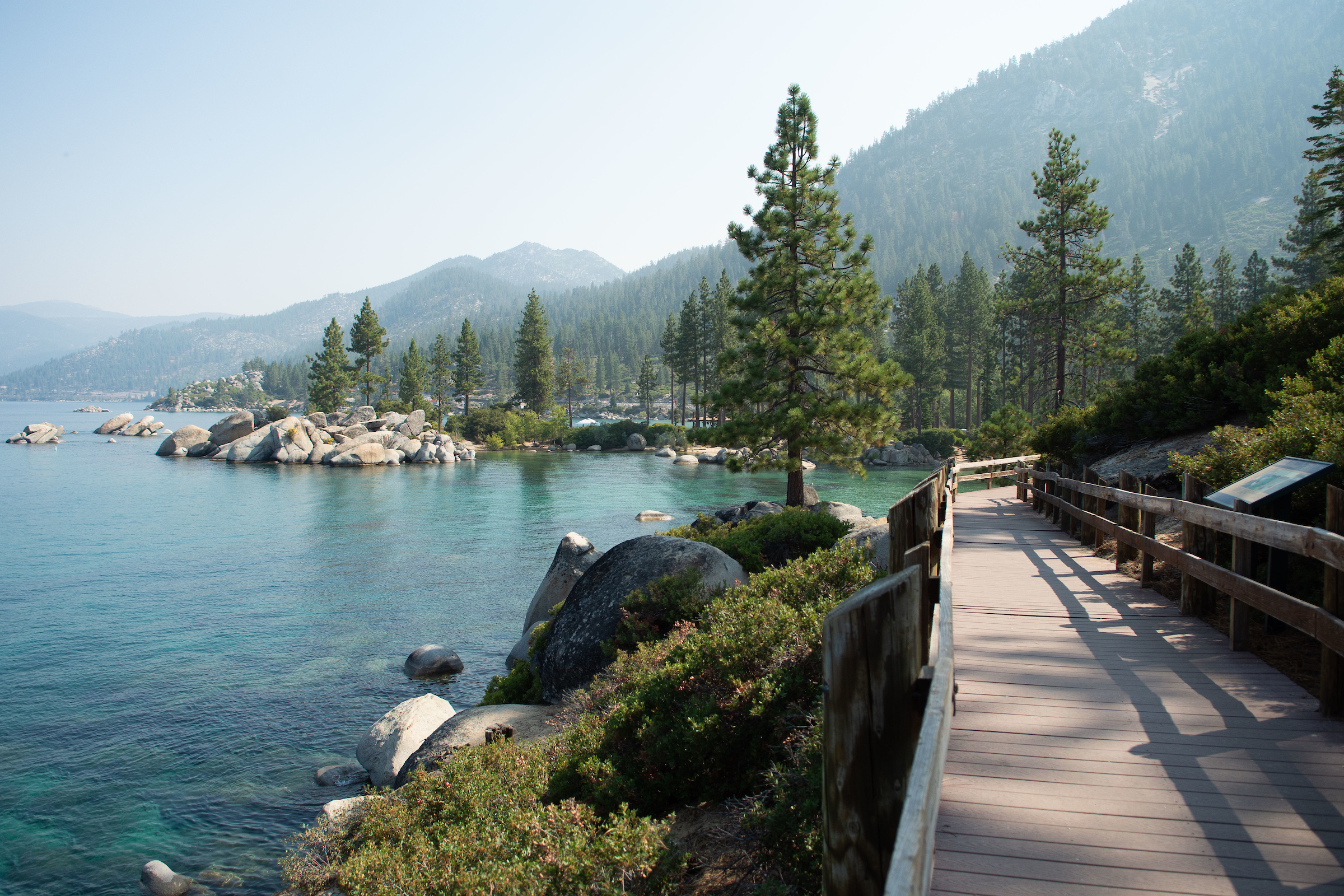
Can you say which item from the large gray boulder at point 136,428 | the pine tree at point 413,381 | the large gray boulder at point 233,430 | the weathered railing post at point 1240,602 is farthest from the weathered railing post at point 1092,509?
the large gray boulder at point 136,428

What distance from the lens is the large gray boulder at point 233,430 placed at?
64.4m

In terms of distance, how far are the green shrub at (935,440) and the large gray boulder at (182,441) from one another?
62.0 meters

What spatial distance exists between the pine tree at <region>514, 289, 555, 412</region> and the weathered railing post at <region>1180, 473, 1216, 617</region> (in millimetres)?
80187

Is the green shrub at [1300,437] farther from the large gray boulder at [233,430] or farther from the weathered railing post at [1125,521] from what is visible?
the large gray boulder at [233,430]

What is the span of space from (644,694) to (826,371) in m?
17.2

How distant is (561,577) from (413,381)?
247ft

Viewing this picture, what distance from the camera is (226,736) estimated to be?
11.5 m

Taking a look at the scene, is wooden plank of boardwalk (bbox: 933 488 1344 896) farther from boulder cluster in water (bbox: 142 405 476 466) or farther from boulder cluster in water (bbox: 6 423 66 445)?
boulder cluster in water (bbox: 6 423 66 445)

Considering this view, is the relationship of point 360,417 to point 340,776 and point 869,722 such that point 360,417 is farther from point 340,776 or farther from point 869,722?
point 869,722

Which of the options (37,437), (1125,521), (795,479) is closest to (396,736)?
(1125,521)

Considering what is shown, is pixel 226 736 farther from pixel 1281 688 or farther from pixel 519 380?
pixel 519 380

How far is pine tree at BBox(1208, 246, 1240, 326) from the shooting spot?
214 ft

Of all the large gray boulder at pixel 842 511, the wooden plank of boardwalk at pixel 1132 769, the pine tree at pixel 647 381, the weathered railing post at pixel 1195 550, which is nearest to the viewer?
the wooden plank of boardwalk at pixel 1132 769

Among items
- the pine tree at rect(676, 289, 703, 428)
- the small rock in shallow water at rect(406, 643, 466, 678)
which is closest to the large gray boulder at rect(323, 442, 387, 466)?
the pine tree at rect(676, 289, 703, 428)
